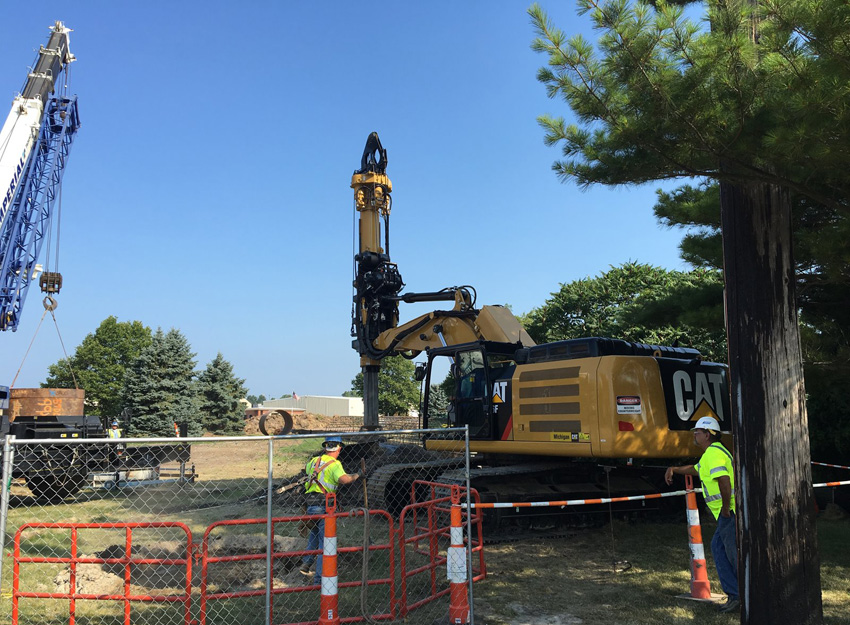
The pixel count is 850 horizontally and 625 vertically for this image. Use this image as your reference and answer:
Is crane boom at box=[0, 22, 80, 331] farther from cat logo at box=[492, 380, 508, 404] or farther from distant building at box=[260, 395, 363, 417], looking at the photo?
distant building at box=[260, 395, 363, 417]

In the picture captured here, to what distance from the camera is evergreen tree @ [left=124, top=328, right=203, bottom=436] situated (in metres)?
34.6

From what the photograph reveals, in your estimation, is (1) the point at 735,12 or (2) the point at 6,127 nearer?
(1) the point at 735,12

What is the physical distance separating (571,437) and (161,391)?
31448 millimetres

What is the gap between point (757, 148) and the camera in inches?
196

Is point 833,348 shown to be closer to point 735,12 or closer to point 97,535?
point 735,12

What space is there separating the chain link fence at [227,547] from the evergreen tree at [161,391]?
19.0 meters

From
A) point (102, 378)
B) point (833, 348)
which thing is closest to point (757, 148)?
point (833, 348)

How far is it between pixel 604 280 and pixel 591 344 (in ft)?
50.8

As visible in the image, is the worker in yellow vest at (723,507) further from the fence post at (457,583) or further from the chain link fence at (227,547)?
the fence post at (457,583)

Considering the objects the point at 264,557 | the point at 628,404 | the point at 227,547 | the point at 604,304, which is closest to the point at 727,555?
the point at 628,404

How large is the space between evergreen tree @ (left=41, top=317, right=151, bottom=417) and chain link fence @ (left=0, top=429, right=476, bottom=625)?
33.2m

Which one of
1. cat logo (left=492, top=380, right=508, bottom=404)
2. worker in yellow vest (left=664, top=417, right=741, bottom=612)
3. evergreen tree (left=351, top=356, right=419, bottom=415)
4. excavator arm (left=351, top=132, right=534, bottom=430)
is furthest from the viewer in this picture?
evergreen tree (left=351, top=356, right=419, bottom=415)

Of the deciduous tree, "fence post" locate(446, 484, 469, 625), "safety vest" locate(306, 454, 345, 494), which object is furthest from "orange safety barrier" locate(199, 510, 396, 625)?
the deciduous tree

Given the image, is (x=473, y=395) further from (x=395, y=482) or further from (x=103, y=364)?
(x=103, y=364)
